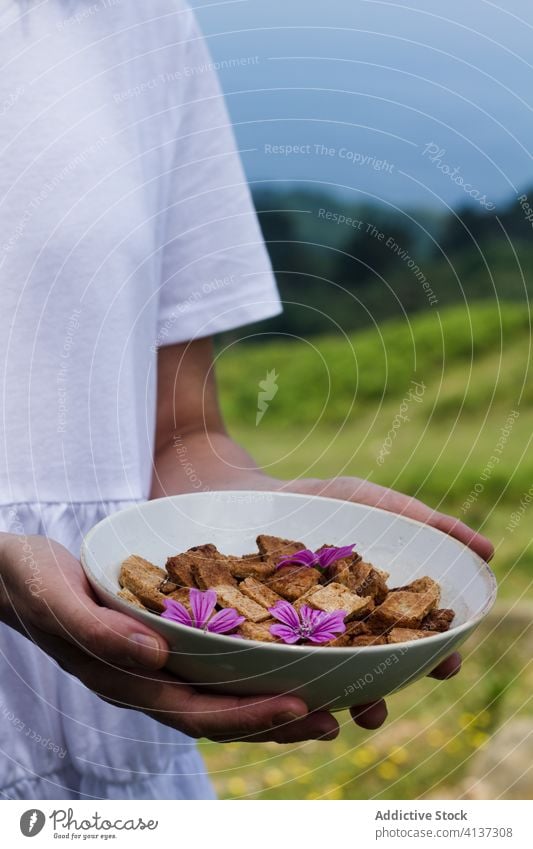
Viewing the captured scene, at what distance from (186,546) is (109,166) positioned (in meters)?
0.23

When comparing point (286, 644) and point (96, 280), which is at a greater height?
point (96, 280)

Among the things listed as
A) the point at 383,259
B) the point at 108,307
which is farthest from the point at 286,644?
the point at 383,259

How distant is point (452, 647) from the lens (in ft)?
1.28

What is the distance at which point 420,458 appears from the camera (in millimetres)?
1482

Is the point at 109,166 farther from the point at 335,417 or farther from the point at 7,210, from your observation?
the point at 335,417

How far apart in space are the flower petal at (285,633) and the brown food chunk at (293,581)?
0.14 feet

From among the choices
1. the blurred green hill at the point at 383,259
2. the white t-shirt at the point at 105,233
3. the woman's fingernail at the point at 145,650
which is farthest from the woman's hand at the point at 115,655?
the blurred green hill at the point at 383,259

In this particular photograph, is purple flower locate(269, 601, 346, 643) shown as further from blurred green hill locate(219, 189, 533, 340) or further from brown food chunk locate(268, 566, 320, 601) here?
blurred green hill locate(219, 189, 533, 340)

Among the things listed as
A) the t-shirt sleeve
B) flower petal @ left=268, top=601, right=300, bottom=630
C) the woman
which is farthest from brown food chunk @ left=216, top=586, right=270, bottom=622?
the t-shirt sleeve

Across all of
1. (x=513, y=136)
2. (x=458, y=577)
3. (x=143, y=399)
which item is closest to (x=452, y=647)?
(x=458, y=577)

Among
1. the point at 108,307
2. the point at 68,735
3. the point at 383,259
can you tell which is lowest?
the point at 68,735

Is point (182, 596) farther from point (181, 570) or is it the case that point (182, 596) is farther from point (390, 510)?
point (390, 510)

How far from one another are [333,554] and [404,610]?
7 cm

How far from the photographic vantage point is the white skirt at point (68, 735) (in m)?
0.54
